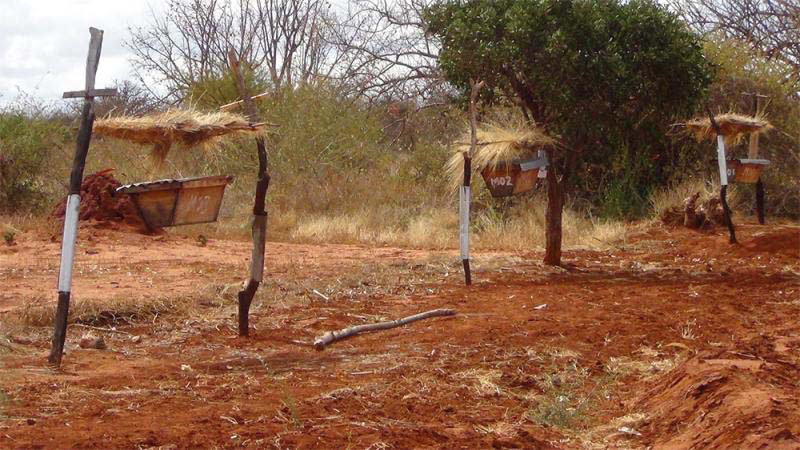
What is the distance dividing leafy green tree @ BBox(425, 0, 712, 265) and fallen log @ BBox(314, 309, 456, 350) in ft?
10.8

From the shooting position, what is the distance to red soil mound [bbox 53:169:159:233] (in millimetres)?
15383

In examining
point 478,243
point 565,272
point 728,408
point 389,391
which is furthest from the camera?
point 478,243

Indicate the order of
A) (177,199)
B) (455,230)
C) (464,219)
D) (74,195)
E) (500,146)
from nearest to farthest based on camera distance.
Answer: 1. (74,195)
2. (177,199)
3. (464,219)
4. (500,146)
5. (455,230)

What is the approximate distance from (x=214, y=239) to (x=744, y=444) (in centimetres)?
1234

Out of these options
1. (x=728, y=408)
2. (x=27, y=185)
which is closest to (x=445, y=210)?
(x=27, y=185)

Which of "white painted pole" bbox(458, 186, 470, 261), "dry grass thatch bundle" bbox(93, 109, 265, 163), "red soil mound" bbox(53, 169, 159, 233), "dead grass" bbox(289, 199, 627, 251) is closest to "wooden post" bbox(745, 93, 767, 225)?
"dead grass" bbox(289, 199, 627, 251)

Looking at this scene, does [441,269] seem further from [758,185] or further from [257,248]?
[758,185]

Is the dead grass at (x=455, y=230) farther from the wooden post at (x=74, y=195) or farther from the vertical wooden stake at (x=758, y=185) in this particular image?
the wooden post at (x=74, y=195)

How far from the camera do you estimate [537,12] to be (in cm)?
1185

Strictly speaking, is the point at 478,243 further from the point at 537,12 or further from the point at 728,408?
the point at 728,408

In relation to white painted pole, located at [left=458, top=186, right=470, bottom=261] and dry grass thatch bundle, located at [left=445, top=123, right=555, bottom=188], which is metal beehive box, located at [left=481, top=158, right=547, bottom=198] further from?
white painted pole, located at [left=458, top=186, right=470, bottom=261]

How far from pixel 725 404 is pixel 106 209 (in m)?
11.6

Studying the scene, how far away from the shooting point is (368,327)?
28.6 feet

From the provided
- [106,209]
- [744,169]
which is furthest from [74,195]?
[744,169]
